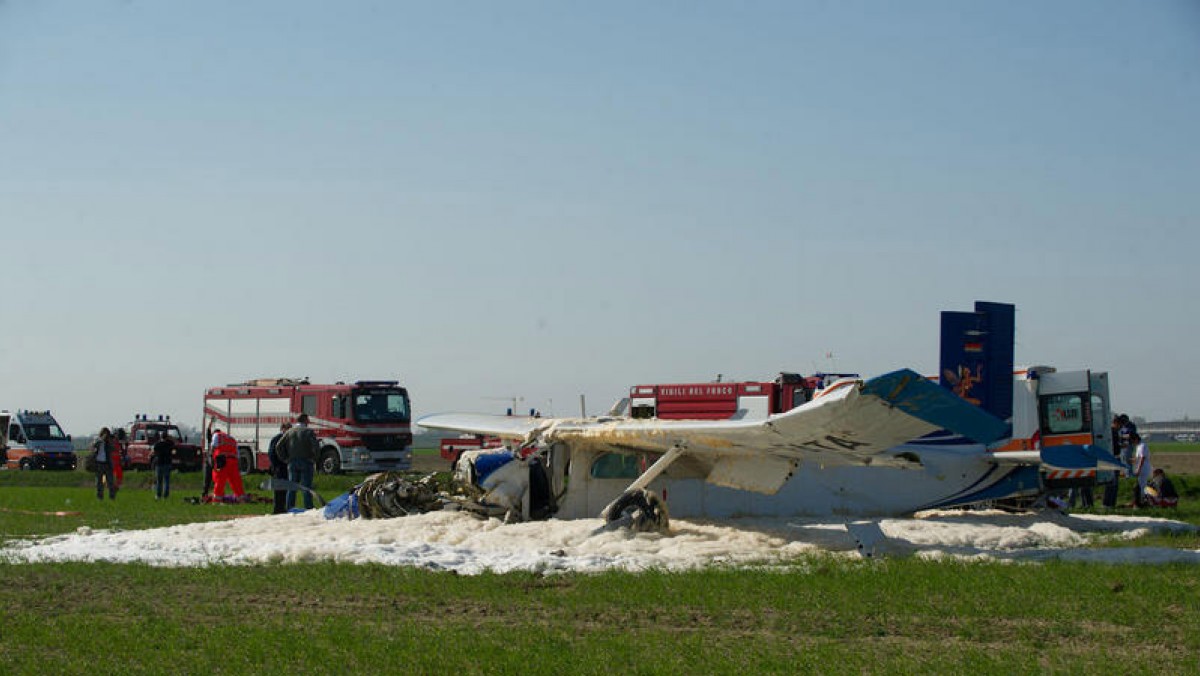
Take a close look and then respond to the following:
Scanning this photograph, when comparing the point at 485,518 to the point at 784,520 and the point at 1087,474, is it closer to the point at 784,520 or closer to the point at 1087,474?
the point at 784,520

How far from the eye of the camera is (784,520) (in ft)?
53.4

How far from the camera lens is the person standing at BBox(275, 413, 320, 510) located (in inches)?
823

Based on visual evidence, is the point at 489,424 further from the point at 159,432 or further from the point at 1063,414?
the point at 159,432

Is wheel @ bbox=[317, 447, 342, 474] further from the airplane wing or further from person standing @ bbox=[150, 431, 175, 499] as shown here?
the airplane wing

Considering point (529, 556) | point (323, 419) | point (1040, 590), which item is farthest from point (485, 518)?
point (323, 419)

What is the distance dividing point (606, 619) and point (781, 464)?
212 inches

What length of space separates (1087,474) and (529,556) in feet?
30.2

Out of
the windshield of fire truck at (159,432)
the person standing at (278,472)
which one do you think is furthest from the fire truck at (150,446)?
the person standing at (278,472)

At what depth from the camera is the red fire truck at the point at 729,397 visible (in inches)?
1156

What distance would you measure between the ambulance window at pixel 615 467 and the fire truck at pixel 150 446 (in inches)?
1248

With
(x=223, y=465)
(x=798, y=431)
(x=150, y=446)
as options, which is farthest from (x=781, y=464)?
(x=150, y=446)

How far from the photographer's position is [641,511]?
15.1m

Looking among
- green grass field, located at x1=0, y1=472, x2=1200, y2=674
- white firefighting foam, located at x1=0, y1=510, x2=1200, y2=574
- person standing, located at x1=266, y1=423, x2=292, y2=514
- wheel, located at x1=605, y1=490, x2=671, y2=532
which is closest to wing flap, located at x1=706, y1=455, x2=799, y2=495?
white firefighting foam, located at x1=0, y1=510, x2=1200, y2=574

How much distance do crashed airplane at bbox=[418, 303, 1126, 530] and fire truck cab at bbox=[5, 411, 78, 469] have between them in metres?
38.0
